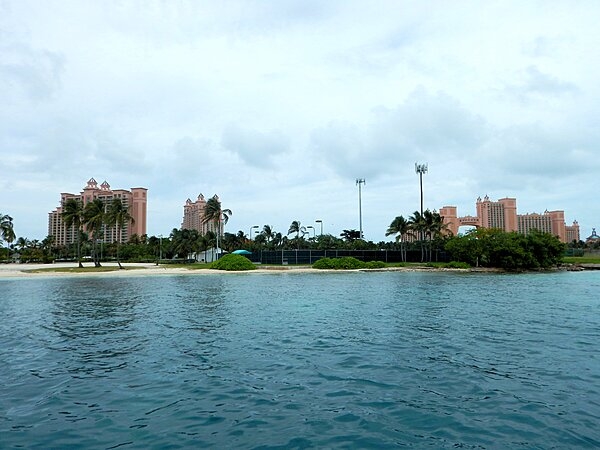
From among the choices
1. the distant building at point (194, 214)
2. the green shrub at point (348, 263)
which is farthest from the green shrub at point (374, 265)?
the distant building at point (194, 214)

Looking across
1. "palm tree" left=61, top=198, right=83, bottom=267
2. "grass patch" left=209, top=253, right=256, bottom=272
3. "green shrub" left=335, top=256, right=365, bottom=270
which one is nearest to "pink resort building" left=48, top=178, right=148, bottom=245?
"palm tree" left=61, top=198, right=83, bottom=267

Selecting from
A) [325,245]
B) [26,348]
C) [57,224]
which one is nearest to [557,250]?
[325,245]

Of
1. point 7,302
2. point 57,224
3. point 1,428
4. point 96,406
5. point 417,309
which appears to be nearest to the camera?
point 1,428

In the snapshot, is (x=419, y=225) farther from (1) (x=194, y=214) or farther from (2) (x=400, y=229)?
(1) (x=194, y=214)

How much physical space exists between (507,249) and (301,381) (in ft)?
226

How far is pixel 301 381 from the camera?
9.89m

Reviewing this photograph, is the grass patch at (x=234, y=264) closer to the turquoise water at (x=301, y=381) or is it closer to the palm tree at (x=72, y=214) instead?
the palm tree at (x=72, y=214)

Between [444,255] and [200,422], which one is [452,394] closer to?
[200,422]

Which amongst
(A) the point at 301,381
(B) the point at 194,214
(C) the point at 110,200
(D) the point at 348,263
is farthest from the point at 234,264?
(B) the point at 194,214

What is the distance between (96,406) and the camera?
8.34m

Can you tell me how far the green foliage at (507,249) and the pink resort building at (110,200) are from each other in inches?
3491

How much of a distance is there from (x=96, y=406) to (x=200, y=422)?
2.32m

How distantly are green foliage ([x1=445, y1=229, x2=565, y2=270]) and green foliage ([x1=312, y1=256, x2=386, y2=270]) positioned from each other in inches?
574

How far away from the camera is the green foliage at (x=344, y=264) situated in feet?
238
